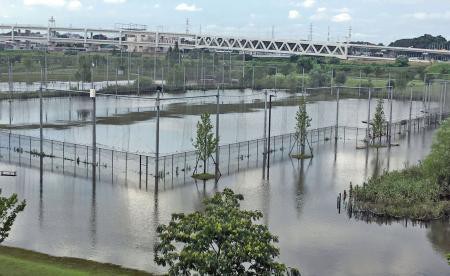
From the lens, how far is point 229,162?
95.3 ft

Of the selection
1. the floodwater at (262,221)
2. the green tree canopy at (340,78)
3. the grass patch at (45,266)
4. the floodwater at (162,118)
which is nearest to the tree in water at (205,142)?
the floodwater at (262,221)

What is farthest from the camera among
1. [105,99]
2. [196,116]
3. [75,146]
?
[105,99]

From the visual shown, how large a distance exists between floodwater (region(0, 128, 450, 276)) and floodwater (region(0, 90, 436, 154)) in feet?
17.2

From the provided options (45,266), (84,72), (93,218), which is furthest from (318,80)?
(45,266)

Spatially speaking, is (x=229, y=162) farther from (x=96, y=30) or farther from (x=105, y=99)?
(x=96, y=30)

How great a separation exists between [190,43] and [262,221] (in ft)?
399

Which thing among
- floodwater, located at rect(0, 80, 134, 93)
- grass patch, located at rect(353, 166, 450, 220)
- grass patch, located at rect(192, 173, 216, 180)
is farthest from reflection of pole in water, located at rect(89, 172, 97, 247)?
floodwater, located at rect(0, 80, 134, 93)

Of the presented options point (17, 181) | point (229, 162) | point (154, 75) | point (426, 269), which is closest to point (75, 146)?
point (17, 181)

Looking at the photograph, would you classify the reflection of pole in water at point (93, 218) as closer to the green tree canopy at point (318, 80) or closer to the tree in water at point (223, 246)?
the tree in water at point (223, 246)

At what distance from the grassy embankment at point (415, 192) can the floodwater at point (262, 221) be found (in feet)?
2.51

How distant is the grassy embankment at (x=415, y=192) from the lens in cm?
2164

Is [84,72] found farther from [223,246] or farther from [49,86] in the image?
[223,246]

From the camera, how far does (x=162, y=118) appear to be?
142 feet

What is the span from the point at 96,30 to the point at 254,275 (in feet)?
429
